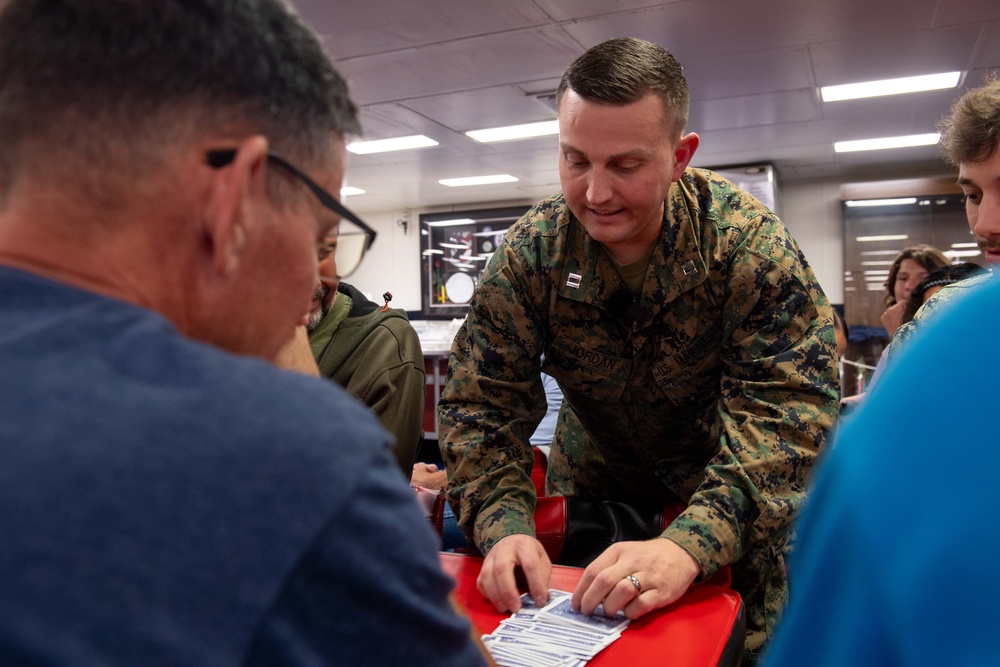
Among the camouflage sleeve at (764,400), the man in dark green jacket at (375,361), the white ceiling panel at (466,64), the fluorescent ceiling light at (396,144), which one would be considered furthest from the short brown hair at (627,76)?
the fluorescent ceiling light at (396,144)

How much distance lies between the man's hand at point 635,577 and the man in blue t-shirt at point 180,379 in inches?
24.4

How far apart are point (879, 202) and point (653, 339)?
8899 mm

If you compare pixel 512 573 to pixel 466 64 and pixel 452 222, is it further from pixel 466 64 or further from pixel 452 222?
pixel 452 222

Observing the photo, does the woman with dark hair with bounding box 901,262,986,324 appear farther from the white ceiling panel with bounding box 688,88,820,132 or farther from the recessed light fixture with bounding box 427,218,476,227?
the recessed light fixture with bounding box 427,218,476,227

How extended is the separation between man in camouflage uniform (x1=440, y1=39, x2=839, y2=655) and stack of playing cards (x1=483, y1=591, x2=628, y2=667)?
157mm

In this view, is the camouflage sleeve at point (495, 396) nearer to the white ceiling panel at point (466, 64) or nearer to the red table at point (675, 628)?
the red table at point (675, 628)

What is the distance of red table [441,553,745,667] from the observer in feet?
3.28

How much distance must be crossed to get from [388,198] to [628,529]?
9948 millimetres

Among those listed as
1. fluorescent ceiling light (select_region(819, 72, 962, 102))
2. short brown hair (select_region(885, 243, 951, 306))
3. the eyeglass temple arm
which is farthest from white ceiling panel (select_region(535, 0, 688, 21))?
the eyeglass temple arm

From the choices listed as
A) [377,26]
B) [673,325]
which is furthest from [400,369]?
[377,26]

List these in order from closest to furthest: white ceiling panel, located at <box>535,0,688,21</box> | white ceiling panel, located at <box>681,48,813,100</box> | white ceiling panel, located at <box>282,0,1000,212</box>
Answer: white ceiling panel, located at <box>535,0,688,21</box> < white ceiling panel, located at <box>282,0,1000,212</box> < white ceiling panel, located at <box>681,48,813,100</box>

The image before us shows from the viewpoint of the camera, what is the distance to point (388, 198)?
A: 1105 cm

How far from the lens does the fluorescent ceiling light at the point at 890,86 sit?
5941 mm

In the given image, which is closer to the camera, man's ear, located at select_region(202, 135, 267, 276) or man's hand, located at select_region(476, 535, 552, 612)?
man's ear, located at select_region(202, 135, 267, 276)
